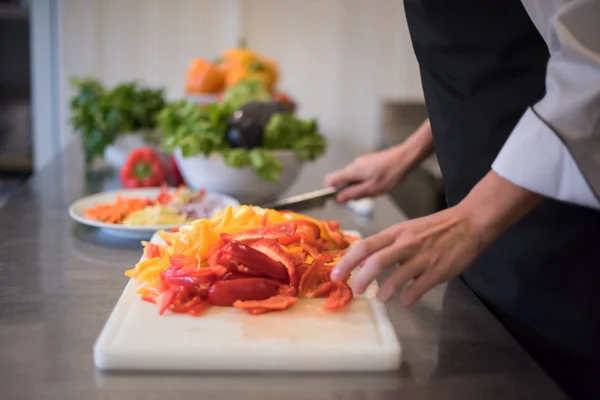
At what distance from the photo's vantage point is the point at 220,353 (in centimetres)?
80

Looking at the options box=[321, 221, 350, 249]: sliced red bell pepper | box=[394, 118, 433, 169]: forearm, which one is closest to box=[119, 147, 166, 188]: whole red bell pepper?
box=[394, 118, 433, 169]: forearm

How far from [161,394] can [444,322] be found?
0.40m

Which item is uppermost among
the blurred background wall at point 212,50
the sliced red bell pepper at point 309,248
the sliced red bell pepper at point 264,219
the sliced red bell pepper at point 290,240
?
the sliced red bell pepper at point 264,219

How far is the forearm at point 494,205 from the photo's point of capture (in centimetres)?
90

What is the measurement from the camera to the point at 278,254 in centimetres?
99

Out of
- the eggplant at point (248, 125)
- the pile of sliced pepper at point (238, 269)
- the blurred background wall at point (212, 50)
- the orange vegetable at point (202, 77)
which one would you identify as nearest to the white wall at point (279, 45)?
the blurred background wall at point (212, 50)

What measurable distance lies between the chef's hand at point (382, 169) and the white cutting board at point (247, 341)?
2.09 ft

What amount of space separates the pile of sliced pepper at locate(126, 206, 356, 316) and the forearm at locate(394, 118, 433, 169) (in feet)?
1.56

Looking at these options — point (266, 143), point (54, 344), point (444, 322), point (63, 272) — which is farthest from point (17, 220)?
point (444, 322)

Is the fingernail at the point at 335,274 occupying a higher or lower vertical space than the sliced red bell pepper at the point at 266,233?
higher

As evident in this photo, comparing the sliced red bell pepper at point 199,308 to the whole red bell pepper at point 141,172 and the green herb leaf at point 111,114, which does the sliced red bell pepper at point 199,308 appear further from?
the green herb leaf at point 111,114

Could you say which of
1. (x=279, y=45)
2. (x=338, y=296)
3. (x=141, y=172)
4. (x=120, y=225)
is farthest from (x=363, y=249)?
(x=279, y=45)

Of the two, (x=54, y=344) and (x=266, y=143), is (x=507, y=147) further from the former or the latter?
(x=266, y=143)

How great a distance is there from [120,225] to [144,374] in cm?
59
